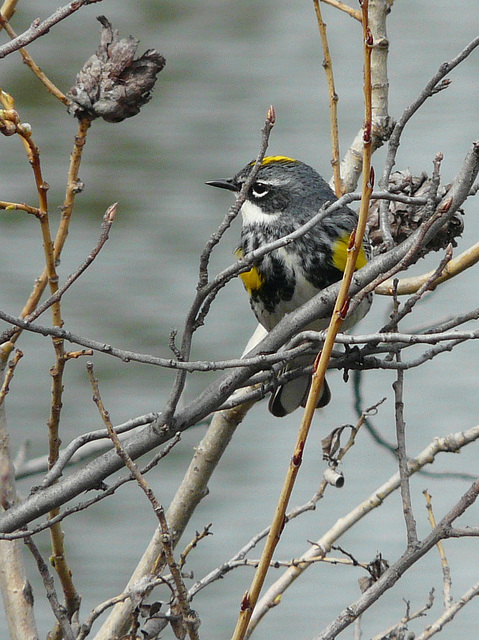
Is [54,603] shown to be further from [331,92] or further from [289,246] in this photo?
[331,92]

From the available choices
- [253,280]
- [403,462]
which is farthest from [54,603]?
[253,280]

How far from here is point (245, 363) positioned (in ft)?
4.63

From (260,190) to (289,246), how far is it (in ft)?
1.18

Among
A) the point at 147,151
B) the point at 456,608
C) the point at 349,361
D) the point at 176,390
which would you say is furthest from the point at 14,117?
the point at 147,151

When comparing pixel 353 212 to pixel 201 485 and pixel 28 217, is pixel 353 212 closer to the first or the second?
pixel 201 485

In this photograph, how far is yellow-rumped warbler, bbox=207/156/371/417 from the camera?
2457mm

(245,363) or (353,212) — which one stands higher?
(353,212)

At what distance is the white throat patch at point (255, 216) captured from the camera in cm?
271

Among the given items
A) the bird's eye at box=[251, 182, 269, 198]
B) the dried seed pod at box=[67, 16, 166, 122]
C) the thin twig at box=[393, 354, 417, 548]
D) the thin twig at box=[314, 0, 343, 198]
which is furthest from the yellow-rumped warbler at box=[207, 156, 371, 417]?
the dried seed pod at box=[67, 16, 166, 122]

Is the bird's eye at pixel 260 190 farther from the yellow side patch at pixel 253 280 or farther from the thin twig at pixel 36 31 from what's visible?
the thin twig at pixel 36 31

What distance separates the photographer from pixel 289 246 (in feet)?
8.11

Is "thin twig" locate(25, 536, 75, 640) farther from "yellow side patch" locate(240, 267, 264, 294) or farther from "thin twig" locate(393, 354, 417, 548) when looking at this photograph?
"yellow side patch" locate(240, 267, 264, 294)

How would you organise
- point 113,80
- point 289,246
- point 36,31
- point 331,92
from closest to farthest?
point 36,31
point 113,80
point 331,92
point 289,246

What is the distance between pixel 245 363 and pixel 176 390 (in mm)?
115
